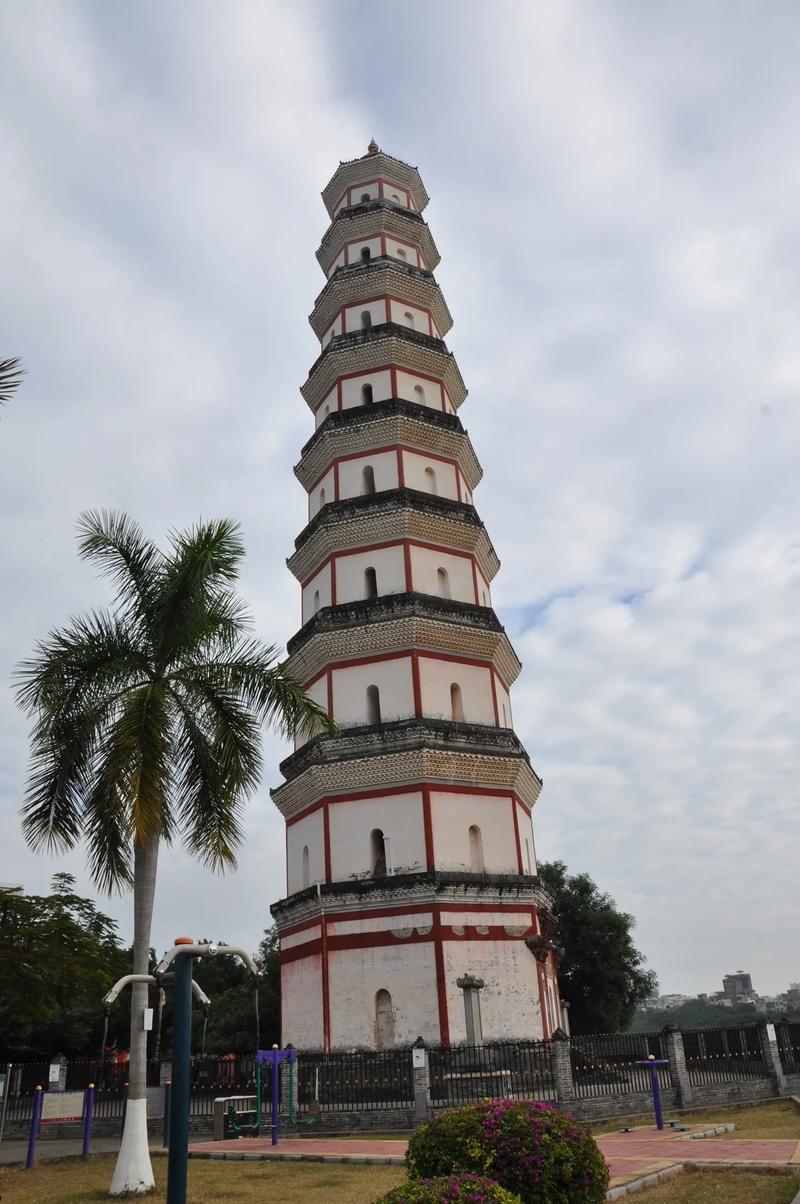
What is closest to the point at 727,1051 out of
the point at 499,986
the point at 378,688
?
the point at 499,986

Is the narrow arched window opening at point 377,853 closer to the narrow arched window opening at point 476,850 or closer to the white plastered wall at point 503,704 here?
the narrow arched window opening at point 476,850

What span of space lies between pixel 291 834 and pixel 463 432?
12213mm

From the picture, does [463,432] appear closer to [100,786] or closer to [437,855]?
[437,855]

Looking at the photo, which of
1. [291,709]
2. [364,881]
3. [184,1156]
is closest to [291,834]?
[364,881]

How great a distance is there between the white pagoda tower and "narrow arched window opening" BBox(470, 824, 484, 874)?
0.11 feet

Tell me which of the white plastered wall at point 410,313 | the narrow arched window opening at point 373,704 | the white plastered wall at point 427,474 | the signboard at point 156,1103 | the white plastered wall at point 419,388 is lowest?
the signboard at point 156,1103

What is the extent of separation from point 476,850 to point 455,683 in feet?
13.6

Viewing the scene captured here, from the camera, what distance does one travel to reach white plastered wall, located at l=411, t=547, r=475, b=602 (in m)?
25.2

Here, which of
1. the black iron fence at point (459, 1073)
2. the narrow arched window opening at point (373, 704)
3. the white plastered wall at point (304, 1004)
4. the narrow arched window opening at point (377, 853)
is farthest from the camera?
the narrow arched window opening at point (373, 704)

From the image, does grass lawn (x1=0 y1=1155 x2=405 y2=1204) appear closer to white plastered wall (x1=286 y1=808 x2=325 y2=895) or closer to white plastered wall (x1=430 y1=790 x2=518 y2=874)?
white plastered wall (x1=286 y1=808 x2=325 y2=895)

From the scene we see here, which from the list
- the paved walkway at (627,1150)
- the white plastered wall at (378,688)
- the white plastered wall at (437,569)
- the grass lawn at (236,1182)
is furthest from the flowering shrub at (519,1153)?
the white plastered wall at (437,569)

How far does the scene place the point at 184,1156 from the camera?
653 cm

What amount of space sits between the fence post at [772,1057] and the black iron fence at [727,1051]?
0.12 metres

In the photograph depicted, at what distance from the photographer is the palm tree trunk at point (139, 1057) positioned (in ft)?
37.4
